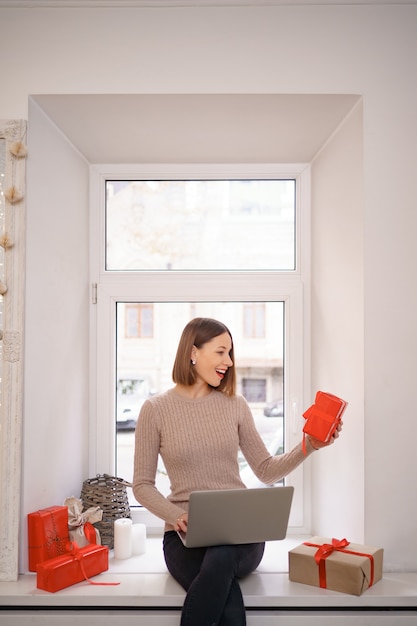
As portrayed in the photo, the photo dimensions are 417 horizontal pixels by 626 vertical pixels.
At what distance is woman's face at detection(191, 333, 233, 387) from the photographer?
235 cm

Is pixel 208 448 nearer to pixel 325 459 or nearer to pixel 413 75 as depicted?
pixel 325 459

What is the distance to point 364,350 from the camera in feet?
7.20

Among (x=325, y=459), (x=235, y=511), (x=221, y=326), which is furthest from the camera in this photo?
(x=325, y=459)

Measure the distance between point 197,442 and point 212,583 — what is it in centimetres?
53

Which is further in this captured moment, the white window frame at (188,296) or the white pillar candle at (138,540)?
the white window frame at (188,296)

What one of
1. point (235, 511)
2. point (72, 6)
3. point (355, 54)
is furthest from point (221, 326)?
point (72, 6)

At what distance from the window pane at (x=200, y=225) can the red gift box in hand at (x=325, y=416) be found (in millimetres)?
919

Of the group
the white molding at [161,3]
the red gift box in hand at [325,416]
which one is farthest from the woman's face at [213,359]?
the white molding at [161,3]

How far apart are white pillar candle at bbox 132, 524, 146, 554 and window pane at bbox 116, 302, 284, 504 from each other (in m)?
0.39

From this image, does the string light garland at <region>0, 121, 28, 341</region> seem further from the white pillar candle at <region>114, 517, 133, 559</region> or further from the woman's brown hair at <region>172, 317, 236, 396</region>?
the white pillar candle at <region>114, 517, 133, 559</region>

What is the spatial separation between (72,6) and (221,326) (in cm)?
128

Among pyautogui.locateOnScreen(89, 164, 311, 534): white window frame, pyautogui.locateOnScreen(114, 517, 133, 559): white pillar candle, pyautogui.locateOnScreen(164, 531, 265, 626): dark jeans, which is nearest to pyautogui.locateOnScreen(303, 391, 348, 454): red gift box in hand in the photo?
pyautogui.locateOnScreen(164, 531, 265, 626): dark jeans

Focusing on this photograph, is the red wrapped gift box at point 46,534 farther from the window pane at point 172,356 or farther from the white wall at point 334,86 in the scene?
the window pane at point 172,356

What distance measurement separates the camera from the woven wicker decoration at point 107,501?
2527 millimetres
